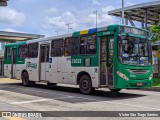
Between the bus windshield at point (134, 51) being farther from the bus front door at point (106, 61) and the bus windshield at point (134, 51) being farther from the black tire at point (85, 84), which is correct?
the black tire at point (85, 84)

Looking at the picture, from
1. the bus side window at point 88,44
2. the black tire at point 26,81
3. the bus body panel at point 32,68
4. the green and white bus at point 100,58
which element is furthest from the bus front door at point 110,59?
the black tire at point 26,81

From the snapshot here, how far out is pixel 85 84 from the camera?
14609mm

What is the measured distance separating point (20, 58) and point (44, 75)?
3759 mm

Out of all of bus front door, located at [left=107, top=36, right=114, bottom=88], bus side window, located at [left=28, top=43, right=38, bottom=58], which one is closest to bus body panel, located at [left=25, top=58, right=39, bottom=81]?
bus side window, located at [left=28, top=43, right=38, bottom=58]

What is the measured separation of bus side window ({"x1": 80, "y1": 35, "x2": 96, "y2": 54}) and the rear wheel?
1287 mm

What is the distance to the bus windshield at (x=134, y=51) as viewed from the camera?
42.4 ft

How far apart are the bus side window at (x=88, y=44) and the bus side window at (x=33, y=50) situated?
5005 millimetres

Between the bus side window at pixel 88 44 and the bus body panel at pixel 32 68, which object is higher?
the bus side window at pixel 88 44

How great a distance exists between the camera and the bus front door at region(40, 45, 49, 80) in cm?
1773

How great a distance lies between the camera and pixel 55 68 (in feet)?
55.5

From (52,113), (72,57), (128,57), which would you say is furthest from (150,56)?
(52,113)

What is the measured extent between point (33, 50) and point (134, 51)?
327 inches

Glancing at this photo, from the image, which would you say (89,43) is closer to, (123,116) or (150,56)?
(150,56)

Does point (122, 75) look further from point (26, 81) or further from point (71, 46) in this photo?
point (26, 81)
